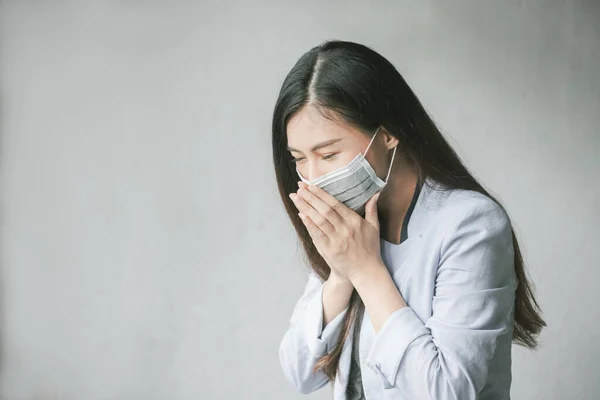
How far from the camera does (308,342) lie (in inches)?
53.9

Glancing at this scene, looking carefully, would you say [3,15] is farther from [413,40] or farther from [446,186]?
[446,186]

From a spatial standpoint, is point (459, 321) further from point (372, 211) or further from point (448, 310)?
point (372, 211)

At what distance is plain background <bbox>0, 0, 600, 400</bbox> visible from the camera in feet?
7.96

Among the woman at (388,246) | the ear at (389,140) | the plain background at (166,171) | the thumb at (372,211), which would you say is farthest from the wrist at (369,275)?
the plain background at (166,171)

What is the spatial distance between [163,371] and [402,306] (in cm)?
171

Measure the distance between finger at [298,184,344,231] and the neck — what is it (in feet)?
0.48

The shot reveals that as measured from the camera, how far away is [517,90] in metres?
3.01

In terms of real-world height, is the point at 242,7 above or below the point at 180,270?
above

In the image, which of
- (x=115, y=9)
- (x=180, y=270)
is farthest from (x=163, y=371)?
(x=115, y=9)

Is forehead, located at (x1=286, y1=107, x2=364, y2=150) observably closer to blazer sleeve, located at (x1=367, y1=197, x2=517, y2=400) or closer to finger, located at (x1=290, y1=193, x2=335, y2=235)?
finger, located at (x1=290, y1=193, x2=335, y2=235)

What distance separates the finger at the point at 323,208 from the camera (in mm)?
1248

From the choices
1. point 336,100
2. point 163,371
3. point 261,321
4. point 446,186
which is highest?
point 336,100

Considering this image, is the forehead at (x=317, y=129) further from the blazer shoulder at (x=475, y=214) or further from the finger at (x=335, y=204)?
the blazer shoulder at (x=475, y=214)

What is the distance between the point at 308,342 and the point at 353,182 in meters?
0.37
